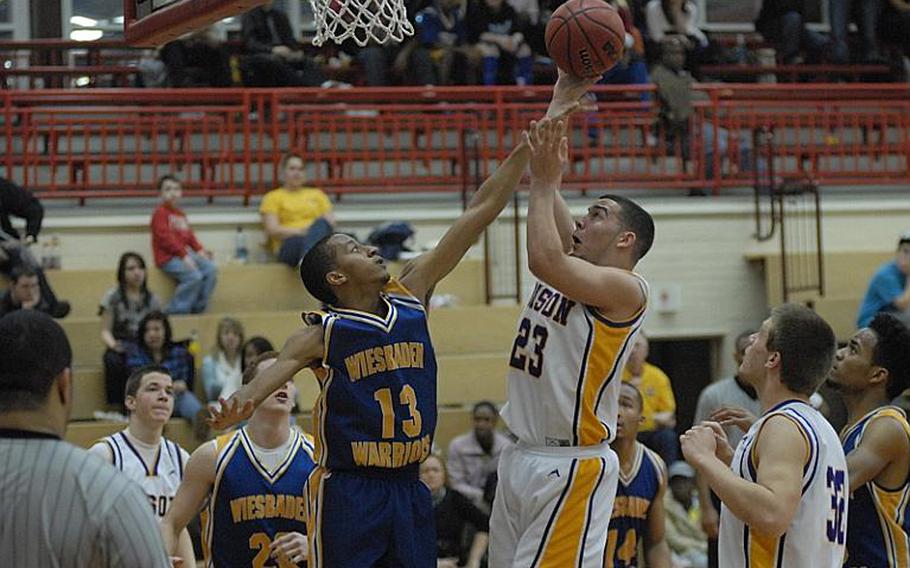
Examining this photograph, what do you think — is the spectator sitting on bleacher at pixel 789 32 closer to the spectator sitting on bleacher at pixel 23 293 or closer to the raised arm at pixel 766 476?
the spectator sitting on bleacher at pixel 23 293

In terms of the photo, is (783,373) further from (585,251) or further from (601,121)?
(601,121)

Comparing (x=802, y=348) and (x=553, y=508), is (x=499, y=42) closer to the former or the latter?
(x=553, y=508)

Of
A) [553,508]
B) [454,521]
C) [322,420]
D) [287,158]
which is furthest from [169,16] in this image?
[287,158]

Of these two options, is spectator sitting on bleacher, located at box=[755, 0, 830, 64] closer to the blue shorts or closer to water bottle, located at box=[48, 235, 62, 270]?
water bottle, located at box=[48, 235, 62, 270]

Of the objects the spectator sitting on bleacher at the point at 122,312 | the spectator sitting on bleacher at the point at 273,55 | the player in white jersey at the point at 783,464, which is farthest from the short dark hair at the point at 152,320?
the player in white jersey at the point at 783,464

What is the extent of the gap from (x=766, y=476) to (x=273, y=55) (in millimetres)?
11106

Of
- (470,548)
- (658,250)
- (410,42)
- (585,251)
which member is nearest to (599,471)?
(585,251)

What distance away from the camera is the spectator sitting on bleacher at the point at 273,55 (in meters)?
15.3

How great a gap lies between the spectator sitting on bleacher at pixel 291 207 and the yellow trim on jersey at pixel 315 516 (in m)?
7.62

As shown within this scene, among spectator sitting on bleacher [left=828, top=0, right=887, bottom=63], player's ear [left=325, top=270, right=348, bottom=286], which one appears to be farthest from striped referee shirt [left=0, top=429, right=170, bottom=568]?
spectator sitting on bleacher [left=828, top=0, right=887, bottom=63]

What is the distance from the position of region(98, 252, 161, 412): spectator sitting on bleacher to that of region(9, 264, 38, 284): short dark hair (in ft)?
2.27

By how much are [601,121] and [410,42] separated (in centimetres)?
228

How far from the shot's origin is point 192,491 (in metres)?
6.44

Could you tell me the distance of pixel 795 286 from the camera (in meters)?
14.1
